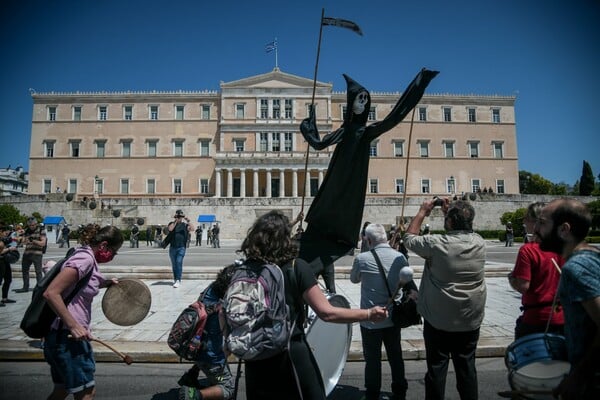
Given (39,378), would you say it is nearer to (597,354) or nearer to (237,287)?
(237,287)

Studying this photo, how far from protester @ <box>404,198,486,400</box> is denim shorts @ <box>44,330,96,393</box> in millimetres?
2590

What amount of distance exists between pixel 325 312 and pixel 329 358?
949 mm

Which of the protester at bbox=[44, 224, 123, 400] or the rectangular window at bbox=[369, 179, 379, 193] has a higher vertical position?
the rectangular window at bbox=[369, 179, 379, 193]

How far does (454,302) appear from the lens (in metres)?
2.93

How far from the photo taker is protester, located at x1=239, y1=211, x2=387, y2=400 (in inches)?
80.2

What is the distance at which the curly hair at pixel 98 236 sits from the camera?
291cm

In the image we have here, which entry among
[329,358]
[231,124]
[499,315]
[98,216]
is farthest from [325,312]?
[231,124]

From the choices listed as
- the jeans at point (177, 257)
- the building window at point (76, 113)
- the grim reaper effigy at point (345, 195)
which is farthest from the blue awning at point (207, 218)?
the grim reaper effigy at point (345, 195)

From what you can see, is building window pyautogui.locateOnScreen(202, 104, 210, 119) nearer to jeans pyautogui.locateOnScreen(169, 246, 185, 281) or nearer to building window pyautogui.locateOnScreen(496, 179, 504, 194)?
building window pyautogui.locateOnScreen(496, 179, 504, 194)

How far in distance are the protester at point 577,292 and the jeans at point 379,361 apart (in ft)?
5.73

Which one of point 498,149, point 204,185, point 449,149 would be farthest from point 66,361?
point 498,149

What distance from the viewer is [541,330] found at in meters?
3.04

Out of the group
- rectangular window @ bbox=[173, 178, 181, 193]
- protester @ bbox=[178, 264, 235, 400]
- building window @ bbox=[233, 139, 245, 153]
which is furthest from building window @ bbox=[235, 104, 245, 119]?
protester @ bbox=[178, 264, 235, 400]

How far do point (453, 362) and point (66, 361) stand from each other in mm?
2898
